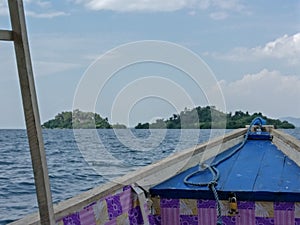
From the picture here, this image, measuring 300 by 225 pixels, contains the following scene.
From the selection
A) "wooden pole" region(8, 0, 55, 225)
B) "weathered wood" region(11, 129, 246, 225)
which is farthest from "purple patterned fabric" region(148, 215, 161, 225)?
"wooden pole" region(8, 0, 55, 225)

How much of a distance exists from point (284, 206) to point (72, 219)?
802 mm

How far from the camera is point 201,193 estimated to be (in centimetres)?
183

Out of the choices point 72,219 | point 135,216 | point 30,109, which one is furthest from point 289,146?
point 30,109

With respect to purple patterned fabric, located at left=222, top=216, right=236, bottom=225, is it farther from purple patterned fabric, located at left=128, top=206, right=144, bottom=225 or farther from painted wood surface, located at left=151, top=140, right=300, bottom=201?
purple patterned fabric, located at left=128, top=206, right=144, bottom=225

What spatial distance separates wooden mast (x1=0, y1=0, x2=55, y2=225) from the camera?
0.98 meters

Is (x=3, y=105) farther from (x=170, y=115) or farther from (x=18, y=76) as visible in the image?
(x=170, y=115)

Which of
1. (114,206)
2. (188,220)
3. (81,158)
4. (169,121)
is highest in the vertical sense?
(169,121)

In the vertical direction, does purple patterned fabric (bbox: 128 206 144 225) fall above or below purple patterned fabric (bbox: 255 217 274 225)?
above

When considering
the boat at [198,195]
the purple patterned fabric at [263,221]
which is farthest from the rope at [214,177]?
the purple patterned fabric at [263,221]

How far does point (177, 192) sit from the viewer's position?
6.09 ft

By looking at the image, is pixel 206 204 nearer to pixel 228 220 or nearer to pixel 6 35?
pixel 228 220

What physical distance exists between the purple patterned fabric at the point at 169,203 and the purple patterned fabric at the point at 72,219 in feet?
1.72

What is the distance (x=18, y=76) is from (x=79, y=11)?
2.06 meters

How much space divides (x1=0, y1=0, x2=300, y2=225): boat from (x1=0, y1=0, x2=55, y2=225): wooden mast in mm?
234
